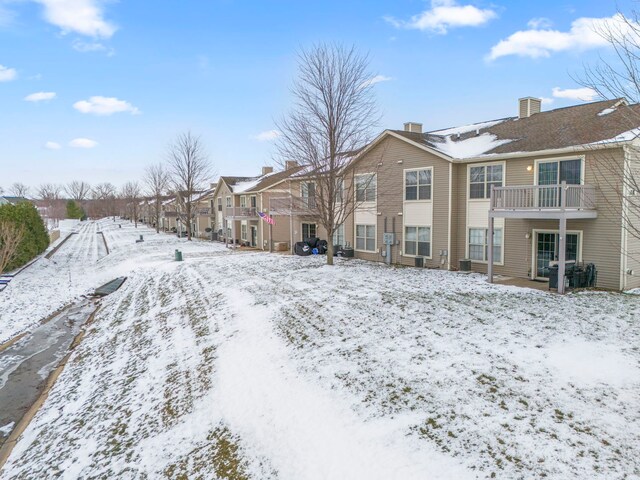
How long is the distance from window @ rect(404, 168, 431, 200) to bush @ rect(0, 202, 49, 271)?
23651 millimetres

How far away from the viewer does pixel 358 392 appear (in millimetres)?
7742

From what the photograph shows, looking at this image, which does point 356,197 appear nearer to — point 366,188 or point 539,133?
point 366,188

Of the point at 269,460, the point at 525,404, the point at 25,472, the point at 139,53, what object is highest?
the point at 139,53

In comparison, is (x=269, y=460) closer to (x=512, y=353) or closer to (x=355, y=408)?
(x=355, y=408)

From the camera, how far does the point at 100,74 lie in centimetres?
2805

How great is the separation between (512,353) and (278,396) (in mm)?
5049

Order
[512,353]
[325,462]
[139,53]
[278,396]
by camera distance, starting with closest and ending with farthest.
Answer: [325,462]
[278,396]
[512,353]
[139,53]

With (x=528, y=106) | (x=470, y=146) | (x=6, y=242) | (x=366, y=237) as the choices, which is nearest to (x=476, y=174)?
(x=470, y=146)

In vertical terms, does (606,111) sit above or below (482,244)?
above

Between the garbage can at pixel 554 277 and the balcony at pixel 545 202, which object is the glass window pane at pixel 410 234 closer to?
the balcony at pixel 545 202

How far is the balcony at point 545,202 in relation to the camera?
14388 mm

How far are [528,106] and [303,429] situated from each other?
818 inches

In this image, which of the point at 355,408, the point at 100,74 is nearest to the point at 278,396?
the point at 355,408

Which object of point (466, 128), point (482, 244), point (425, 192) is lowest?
point (482, 244)
